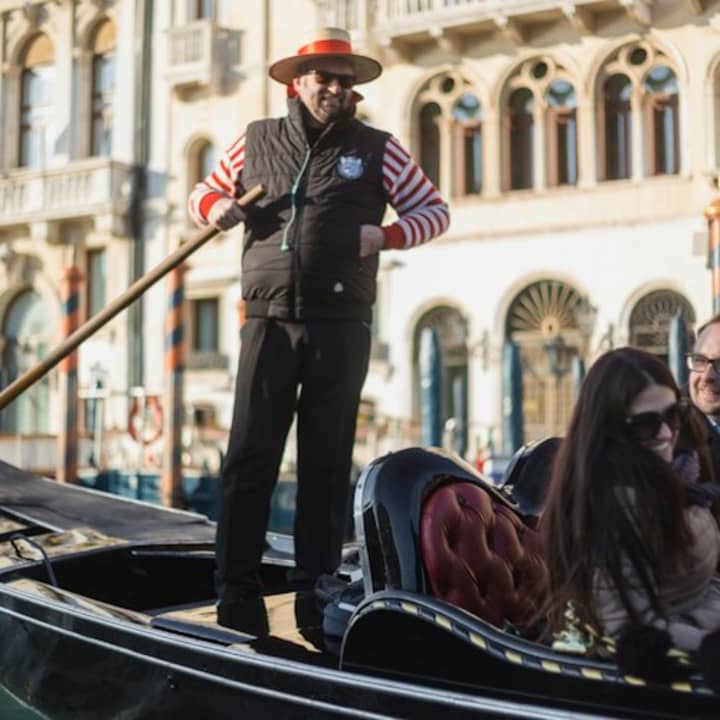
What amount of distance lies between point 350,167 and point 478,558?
0.97 meters

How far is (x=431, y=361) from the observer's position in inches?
307

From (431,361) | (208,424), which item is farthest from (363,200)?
(208,424)

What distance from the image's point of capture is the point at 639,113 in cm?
1099

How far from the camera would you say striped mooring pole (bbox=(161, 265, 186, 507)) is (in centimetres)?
745

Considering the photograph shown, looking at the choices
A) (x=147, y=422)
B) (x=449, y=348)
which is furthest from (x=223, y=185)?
(x=449, y=348)

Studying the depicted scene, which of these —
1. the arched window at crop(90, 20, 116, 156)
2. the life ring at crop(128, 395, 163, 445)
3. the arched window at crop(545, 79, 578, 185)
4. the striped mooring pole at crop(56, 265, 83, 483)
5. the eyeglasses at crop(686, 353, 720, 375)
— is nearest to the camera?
the eyeglasses at crop(686, 353, 720, 375)

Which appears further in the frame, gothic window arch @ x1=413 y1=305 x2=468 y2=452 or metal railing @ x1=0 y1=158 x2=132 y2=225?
metal railing @ x1=0 y1=158 x2=132 y2=225

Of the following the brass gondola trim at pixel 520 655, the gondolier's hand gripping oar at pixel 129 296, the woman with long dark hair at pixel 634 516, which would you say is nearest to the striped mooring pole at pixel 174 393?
the gondolier's hand gripping oar at pixel 129 296

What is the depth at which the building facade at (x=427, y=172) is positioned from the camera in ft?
35.4

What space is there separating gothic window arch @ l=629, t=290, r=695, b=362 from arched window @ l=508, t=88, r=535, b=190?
1588mm

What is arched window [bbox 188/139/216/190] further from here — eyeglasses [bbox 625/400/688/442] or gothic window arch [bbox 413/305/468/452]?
eyeglasses [bbox 625/400/688/442]

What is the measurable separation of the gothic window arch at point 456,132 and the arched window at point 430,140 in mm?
11

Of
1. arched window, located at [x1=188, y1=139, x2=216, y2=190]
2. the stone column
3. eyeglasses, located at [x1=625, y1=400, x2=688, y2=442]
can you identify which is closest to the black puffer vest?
eyeglasses, located at [x1=625, y1=400, x2=688, y2=442]

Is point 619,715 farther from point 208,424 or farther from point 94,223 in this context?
point 94,223
